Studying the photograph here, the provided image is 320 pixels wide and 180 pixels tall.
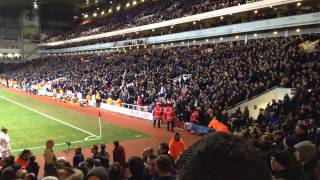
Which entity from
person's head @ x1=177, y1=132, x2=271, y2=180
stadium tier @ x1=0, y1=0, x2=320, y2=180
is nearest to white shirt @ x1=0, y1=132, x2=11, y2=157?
stadium tier @ x1=0, y1=0, x2=320, y2=180

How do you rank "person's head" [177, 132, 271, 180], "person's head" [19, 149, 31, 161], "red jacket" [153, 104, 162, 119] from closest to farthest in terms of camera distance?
"person's head" [177, 132, 271, 180]
"person's head" [19, 149, 31, 161]
"red jacket" [153, 104, 162, 119]

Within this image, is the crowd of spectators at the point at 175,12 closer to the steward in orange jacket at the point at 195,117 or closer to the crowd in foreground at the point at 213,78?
the crowd in foreground at the point at 213,78

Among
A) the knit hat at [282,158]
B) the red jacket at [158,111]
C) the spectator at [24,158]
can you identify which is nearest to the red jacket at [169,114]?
the red jacket at [158,111]

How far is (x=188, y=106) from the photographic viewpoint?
22672 mm

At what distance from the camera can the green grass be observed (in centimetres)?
1978

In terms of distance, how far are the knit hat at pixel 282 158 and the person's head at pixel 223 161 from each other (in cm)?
393

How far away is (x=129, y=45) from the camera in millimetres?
54500

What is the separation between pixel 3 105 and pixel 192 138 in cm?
2237

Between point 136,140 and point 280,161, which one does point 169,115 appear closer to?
point 136,140

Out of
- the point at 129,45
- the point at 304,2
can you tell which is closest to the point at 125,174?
the point at 304,2

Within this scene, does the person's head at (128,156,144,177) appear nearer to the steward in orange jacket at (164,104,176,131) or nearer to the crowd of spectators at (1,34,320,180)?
the crowd of spectators at (1,34,320,180)

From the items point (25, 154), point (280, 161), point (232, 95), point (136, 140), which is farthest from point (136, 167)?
point (232, 95)

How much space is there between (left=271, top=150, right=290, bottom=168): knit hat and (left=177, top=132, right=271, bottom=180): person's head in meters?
3.93

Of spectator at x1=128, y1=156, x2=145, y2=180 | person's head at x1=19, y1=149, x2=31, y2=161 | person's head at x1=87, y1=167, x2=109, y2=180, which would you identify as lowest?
person's head at x1=19, y1=149, x2=31, y2=161
